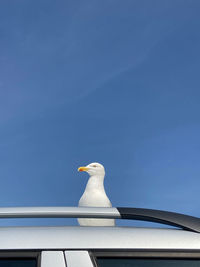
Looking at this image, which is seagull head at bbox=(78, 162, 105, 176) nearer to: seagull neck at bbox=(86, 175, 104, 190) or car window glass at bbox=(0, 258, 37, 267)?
seagull neck at bbox=(86, 175, 104, 190)

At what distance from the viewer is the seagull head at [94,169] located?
11.0 metres

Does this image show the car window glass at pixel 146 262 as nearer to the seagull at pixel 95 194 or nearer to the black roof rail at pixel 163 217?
the black roof rail at pixel 163 217

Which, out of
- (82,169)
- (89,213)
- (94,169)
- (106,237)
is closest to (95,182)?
(94,169)

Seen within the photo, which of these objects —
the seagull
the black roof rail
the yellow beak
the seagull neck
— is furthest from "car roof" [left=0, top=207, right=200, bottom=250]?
the yellow beak

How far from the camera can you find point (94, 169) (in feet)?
36.3

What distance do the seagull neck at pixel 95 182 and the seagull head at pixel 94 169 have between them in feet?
0.43

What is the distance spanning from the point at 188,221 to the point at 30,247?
69 cm

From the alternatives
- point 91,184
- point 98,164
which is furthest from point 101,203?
point 98,164

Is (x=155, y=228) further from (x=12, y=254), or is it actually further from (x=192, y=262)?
(x=12, y=254)

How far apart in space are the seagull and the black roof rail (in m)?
5.71

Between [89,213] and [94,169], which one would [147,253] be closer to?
[89,213]

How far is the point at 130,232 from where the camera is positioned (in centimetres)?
167

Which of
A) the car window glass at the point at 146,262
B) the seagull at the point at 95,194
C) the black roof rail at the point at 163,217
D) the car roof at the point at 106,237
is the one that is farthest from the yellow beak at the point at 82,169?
the car window glass at the point at 146,262

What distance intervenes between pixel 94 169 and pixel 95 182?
27.2 inches
